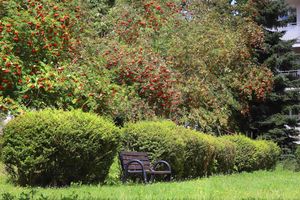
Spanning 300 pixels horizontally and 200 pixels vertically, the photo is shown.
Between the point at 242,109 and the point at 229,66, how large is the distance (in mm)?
2800

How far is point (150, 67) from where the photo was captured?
1736 cm

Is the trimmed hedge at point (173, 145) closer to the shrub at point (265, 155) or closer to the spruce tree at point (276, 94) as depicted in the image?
the shrub at point (265, 155)

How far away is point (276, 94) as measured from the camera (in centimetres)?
2736

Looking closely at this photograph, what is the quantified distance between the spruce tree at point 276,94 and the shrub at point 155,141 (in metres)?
14.5

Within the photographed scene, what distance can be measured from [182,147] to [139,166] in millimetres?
1774

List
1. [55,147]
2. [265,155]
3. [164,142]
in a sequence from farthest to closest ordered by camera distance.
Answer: [265,155], [164,142], [55,147]

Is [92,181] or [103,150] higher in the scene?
[103,150]

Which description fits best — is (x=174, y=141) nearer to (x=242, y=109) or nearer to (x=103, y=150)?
(x=103, y=150)

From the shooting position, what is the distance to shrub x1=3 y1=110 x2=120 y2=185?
10.3 metres

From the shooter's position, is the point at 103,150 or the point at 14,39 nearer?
the point at 103,150

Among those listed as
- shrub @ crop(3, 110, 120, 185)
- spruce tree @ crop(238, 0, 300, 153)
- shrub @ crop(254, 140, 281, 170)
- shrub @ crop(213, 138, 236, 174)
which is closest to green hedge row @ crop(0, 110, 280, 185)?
shrub @ crop(3, 110, 120, 185)

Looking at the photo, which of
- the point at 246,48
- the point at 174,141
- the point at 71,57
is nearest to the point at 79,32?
the point at 71,57

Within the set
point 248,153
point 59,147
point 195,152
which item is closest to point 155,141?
point 195,152

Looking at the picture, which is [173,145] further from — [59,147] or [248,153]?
[248,153]
